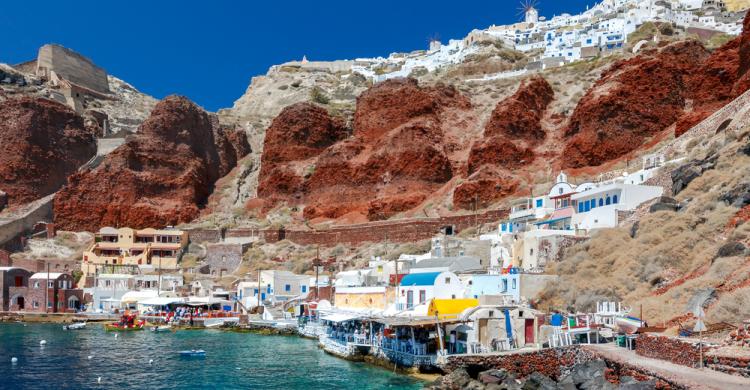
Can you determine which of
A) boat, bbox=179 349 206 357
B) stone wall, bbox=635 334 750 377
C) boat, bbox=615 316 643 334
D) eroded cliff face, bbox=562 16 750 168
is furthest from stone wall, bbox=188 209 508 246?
stone wall, bbox=635 334 750 377

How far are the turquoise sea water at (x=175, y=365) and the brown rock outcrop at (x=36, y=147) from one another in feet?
136

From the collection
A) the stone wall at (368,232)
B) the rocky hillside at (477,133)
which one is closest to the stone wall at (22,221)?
the stone wall at (368,232)

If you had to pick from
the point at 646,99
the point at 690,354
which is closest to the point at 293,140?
the point at 646,99

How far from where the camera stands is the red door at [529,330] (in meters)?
31.3

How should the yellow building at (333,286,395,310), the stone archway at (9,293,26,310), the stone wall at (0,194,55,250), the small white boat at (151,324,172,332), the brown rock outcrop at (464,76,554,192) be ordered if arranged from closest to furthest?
the yellow building at (333,286,395,310) < the small white boat at (151,324,172,332) < the stone archway at (9,293,26,310) < the brown rock outcrop at (464,76,554,192) < the stone wall at (0,194,55,250)

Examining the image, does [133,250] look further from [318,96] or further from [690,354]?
[690,354]

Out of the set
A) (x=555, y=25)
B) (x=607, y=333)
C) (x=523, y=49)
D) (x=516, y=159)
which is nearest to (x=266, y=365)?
(x=607, y=333)

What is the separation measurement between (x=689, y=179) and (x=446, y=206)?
28.7m

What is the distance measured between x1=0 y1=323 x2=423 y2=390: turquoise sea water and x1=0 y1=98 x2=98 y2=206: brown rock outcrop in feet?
136

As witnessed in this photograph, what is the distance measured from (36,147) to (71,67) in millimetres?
23778

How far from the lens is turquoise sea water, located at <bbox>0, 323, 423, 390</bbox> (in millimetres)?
31797

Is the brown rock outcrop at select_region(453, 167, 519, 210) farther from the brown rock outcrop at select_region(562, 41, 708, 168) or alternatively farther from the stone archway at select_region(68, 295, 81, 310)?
the stone archway at select_region(68, 295, 81, 310)

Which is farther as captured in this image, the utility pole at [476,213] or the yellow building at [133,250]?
the yellow building at [133,250]

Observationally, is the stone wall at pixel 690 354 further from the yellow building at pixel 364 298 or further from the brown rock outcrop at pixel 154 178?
the brown rock outcrop at pixel 154 178
